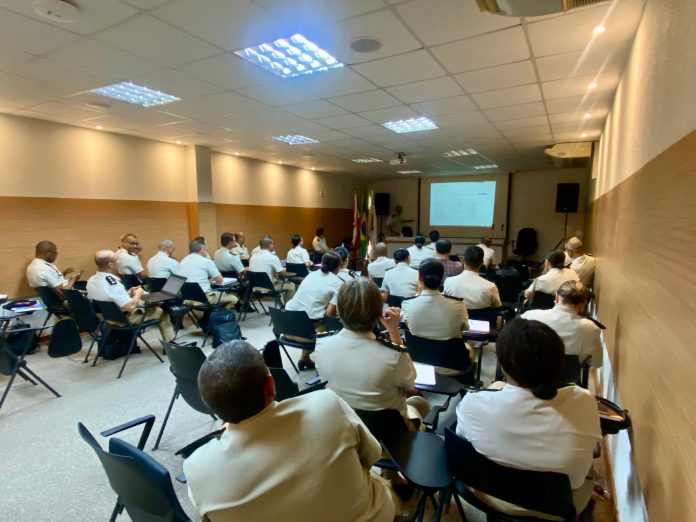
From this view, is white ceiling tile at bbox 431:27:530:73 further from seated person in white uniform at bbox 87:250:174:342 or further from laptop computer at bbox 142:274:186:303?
seated person in white uniform at bbox 87:250:174:342

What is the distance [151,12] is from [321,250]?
24.6 ft

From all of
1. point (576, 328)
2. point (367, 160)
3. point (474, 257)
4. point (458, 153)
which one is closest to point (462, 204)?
point (458, 153)

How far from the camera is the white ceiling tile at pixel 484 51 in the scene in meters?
2.72

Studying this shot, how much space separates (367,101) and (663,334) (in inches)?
147

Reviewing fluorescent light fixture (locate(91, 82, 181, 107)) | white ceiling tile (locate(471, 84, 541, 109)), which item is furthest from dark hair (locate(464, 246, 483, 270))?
fluorescent light fixture (locate(91, 82, 181, 107))

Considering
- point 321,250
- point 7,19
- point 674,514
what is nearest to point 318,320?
point 674,514

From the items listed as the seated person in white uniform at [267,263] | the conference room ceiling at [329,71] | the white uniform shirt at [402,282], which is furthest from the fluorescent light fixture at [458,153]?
the seated person in white uniform at [267,263]

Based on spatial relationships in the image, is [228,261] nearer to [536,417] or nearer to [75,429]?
[75,429]

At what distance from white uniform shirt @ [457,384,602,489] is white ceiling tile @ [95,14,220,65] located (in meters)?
3.13

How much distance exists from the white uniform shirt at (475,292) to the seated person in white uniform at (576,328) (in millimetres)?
942

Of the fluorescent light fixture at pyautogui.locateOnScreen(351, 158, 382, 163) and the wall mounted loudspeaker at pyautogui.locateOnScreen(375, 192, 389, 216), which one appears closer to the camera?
the fluorescent light fixture at pyautogui.locateOnScreen(351, 158, 382, 163)

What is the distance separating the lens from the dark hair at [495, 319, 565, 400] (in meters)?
1.24

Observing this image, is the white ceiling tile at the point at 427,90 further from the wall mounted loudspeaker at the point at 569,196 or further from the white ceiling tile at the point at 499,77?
the wall mounted loudspeaker at the point at 569,196

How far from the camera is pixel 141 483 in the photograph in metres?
1.18
